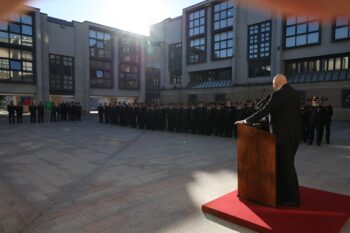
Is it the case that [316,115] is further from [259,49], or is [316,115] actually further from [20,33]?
[20,33]

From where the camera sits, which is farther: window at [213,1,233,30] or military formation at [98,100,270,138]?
window at [213,1,233,30]

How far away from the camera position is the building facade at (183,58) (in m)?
25.8

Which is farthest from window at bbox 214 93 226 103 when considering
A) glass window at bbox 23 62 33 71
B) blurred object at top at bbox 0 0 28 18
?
blurred object at top at bbox 0 0 28 18

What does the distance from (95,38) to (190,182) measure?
33295mm

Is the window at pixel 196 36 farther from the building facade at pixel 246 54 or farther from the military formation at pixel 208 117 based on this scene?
the military formation at pixel 208 117

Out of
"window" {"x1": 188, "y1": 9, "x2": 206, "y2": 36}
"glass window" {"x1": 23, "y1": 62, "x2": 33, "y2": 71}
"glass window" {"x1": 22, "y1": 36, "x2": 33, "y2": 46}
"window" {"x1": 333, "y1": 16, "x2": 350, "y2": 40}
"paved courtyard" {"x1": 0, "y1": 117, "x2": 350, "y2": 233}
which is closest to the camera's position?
"paved courtyard" {"x1": 0, "y1": 117, "x2": 350, "y2": 233}

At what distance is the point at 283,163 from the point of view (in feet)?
12.9

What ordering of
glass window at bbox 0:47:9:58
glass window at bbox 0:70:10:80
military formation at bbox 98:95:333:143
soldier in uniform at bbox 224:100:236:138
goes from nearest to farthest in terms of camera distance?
1. military formation at bbox 98:95:333:143
2. soldier in uniform at bbox 224:100:236:138
3. glass window at bbox 0:47:9:58
4. glass window at bbox 0:70:10:80

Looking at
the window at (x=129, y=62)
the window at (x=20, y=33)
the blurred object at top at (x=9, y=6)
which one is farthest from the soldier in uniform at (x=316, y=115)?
the window at (x=129, y=62)

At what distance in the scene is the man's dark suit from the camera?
3.89 meters

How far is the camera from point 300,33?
26.5 m

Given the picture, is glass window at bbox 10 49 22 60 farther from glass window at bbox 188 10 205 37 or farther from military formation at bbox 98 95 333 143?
glass window at bbox 188 10 205 37

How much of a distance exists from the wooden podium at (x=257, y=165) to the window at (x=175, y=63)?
36.2 metres

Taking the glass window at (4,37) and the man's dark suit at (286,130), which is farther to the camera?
the glass window at (4,37)
